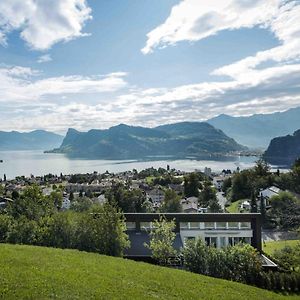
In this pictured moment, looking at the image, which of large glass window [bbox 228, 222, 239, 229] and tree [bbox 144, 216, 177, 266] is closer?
tree [bbox 144, 216, 177, 266]

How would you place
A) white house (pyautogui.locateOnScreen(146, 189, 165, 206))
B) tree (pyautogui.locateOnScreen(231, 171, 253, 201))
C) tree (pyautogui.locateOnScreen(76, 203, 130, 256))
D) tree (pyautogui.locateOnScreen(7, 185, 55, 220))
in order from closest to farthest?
tree (pyautogui.locateOnScreen(76, 203, 130, 256))
tree (pyautogui.locateOnScreen(7, 185, 55, 220))
tree (pyautogui.locateOnScreen(231, 171, 253, 201))
white house (pyautogui.locateOnScreen(146, 189, 165, 206))

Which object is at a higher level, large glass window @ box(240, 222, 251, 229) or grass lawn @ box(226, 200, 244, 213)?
large glass window @ box(240, 222, 251, 229)

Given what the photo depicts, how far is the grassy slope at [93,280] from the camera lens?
12508 mm

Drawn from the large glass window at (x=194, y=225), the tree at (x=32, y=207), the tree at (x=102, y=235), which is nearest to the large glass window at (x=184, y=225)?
the large glass window at (x=194, y=225)

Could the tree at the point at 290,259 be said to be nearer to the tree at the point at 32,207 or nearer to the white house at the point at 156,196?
the tree at the point at 32,207

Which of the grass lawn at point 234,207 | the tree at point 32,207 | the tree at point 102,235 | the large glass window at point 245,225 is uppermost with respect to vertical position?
the tree at point 32,207

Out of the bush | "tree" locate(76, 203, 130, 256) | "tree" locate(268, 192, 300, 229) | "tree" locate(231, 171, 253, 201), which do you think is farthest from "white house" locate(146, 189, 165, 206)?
"tree" locate(76, 203, 130, 256)

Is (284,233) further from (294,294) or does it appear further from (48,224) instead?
(48,224)

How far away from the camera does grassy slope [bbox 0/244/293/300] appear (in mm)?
12508

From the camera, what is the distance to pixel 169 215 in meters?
28.6

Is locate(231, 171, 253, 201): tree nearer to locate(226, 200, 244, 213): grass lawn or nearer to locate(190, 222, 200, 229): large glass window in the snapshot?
locate(226, 200, 244, 213): grass lawn

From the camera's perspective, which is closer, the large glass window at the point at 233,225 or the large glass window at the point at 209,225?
the large glass window at the point at 233,225

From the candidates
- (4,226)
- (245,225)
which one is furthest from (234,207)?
(4,226)

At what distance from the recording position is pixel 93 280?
14172 mm
